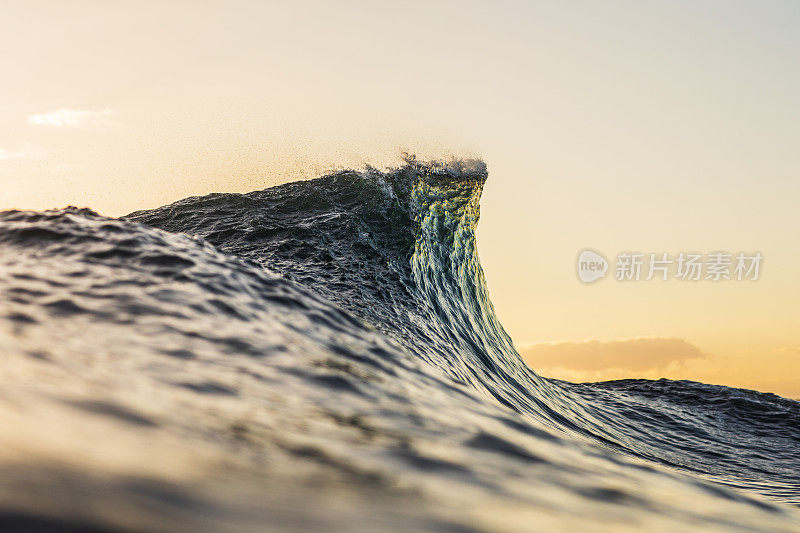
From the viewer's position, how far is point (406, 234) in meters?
7.45

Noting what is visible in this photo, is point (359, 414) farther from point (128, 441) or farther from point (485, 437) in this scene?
point (128, 441)

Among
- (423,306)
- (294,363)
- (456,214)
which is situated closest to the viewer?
(294,363)

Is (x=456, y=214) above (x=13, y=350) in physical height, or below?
above

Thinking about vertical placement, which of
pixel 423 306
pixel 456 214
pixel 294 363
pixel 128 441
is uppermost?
pixel 456 214

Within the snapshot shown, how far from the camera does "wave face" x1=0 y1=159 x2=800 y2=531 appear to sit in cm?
161

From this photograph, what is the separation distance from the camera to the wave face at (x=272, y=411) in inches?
63.3

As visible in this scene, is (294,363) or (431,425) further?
(294,363)

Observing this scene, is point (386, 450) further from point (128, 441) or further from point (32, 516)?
point (32, 516)

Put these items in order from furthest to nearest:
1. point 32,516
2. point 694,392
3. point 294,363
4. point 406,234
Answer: point 694,392 < point 406,234 < point 294,363 < point 32,516

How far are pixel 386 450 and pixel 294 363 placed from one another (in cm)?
97

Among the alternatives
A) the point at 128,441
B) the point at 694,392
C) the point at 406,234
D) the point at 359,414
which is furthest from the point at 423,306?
the point at 694,392

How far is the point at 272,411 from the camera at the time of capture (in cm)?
234

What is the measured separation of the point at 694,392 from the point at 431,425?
32.7 ft

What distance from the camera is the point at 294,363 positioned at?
9.91 ft
